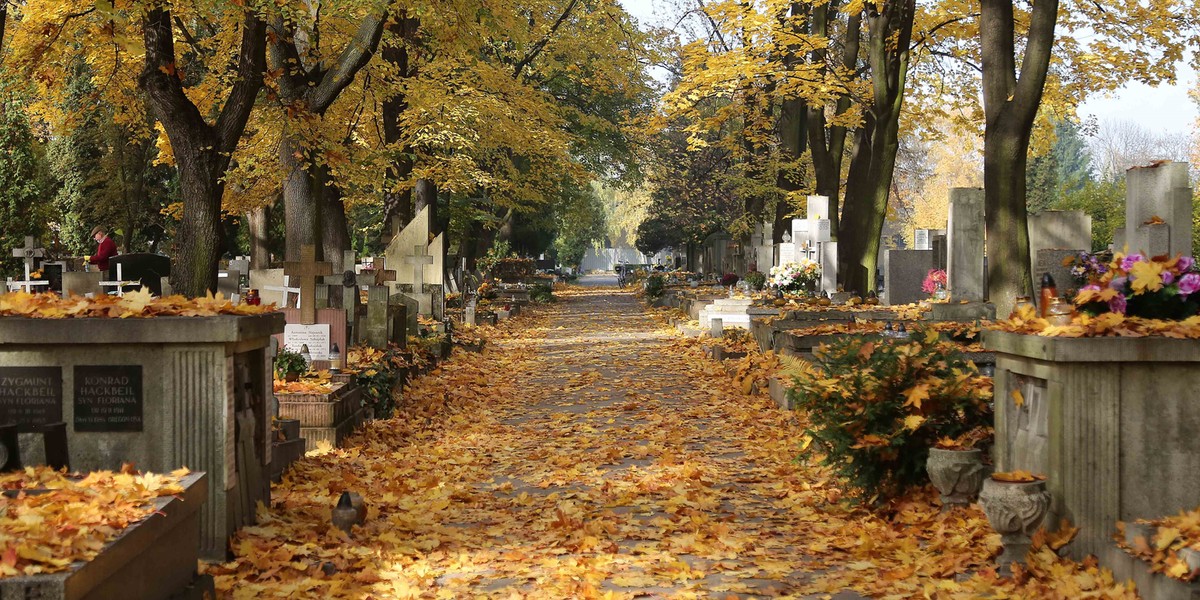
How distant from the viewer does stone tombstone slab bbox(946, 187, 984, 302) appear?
17.7m

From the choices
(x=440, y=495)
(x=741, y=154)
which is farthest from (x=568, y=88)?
(x=440, y=495)

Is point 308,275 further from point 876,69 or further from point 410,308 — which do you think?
point 876,69

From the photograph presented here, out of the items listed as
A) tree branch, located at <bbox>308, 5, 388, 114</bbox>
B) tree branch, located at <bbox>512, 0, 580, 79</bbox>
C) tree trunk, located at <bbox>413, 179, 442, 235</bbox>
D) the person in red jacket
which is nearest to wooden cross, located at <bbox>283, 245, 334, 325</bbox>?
tree branch, located at <bbox>308, 5, 388, 114</bbox>

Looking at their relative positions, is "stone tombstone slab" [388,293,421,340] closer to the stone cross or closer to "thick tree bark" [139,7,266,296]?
"thick tree bark" [139,7,266,296]

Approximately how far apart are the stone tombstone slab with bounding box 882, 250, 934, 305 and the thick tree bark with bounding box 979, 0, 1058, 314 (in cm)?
1212

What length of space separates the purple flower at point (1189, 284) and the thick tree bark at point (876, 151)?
15.9 m

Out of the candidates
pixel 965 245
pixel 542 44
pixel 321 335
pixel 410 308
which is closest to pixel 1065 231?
pixel 965 245

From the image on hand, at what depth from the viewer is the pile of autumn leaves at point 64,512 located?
14.7 feet

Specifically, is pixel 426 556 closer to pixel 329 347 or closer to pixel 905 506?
pixel 905 506

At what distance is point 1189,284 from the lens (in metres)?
6.56

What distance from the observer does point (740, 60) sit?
2295 centimetres

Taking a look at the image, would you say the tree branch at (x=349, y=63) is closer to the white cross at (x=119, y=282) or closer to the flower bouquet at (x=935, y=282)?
the white cross at (x=119, y=282)

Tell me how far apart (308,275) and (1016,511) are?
30.2 ft

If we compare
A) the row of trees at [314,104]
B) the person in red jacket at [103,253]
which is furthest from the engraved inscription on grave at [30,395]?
the person in red jacket at [103,253]
